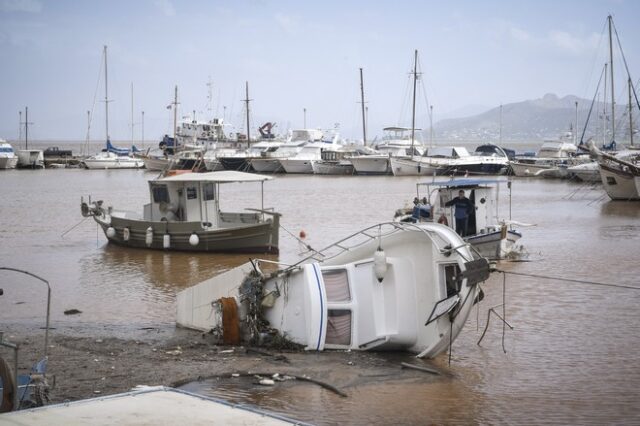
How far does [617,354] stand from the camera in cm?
1351

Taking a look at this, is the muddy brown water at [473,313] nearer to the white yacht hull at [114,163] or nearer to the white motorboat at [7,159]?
the white yacht hull at [114,163]

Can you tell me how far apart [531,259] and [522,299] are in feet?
→ 20.4

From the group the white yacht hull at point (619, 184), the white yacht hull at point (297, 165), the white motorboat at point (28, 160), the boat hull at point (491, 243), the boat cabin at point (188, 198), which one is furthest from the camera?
the white motorboat at point (28, 160)

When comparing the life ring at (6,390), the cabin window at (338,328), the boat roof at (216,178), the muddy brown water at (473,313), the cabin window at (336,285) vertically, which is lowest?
the muddy brown water at (473,313)

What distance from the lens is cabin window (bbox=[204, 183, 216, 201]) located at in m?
25.7

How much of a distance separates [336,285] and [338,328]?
67cm

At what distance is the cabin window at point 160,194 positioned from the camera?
2594 centimetres

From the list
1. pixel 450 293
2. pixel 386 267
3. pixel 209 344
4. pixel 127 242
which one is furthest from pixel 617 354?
pixel 127 242

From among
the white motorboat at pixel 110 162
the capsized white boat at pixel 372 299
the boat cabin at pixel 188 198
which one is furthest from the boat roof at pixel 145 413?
the white motorboat at pixel 110 162

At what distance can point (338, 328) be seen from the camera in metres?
13.1

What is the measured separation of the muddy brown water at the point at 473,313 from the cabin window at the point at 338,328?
142 cm

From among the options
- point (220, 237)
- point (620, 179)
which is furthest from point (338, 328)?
point (620, 179)

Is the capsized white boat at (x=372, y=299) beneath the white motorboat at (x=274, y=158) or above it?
beneath

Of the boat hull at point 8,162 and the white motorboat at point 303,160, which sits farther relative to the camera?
the boat hull at point 8,162
